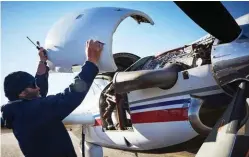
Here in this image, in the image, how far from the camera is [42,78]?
4.36 meters

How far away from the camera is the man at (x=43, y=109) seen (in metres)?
2.87

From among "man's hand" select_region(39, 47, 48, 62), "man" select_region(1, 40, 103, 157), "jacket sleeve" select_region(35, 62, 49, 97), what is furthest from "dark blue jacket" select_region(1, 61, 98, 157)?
"man's hand" select_region(39, 47, 48, 62)

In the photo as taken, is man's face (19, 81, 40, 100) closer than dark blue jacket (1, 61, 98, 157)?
No

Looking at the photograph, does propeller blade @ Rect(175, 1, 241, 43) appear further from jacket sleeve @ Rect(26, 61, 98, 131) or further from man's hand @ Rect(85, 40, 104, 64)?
jacket sleeve @ Rect(26, 61, 98, 131)

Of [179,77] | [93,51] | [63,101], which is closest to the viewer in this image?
[63,101]

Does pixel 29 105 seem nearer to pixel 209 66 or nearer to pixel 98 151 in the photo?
pixel 209 66

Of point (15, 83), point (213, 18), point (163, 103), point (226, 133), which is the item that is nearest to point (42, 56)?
point (15, 83)

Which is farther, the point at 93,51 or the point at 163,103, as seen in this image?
the point at 163,103

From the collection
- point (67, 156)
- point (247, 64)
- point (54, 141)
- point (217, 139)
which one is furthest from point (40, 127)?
point (247, 64)

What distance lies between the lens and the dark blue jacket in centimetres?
286

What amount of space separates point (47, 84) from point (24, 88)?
1301 millimetres

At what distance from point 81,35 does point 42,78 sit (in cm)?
94

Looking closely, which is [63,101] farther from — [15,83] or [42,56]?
[42,56]

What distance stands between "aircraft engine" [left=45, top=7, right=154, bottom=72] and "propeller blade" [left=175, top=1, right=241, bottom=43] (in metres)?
1.51
